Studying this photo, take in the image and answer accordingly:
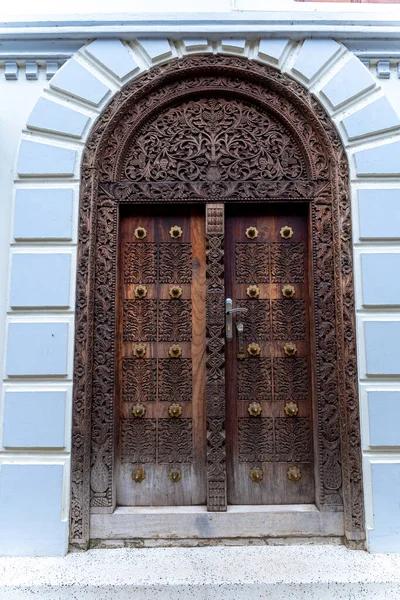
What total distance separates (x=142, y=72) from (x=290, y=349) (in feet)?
7.14

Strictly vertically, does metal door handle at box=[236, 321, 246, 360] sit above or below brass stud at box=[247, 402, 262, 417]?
above

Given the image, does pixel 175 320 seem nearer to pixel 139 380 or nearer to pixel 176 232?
pixel 139 380

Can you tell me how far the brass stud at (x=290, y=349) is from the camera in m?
2.79

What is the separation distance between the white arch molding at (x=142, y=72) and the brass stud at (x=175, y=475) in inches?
56.4

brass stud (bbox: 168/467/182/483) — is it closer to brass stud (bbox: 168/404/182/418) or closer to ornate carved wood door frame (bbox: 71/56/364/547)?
ornate carved wood door frame (bbox: 71/56/364/547)

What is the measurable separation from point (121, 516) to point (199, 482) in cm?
54

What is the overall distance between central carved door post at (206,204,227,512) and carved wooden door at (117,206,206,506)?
0.09 meters

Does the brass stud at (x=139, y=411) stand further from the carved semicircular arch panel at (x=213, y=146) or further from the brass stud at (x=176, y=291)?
the carved semicircular arch panel at (x=213, y=146)

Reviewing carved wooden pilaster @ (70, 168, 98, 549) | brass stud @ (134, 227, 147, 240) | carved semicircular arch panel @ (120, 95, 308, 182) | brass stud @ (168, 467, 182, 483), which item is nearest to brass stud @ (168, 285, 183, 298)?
brass stud @ (134, 227, 147, 240)

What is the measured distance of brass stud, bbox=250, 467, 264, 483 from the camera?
2707 mm

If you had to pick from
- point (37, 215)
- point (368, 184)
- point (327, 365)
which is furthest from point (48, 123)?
point (327, 365)

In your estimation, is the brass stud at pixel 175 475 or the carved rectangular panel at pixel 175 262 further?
the carved rectangular panel at pixel 175 262

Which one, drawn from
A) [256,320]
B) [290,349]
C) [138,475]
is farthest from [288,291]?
[138,475]

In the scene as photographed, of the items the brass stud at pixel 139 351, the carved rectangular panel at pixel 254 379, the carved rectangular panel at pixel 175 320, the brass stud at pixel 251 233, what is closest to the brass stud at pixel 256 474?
the carved rectangular panel at pixel 254 379
